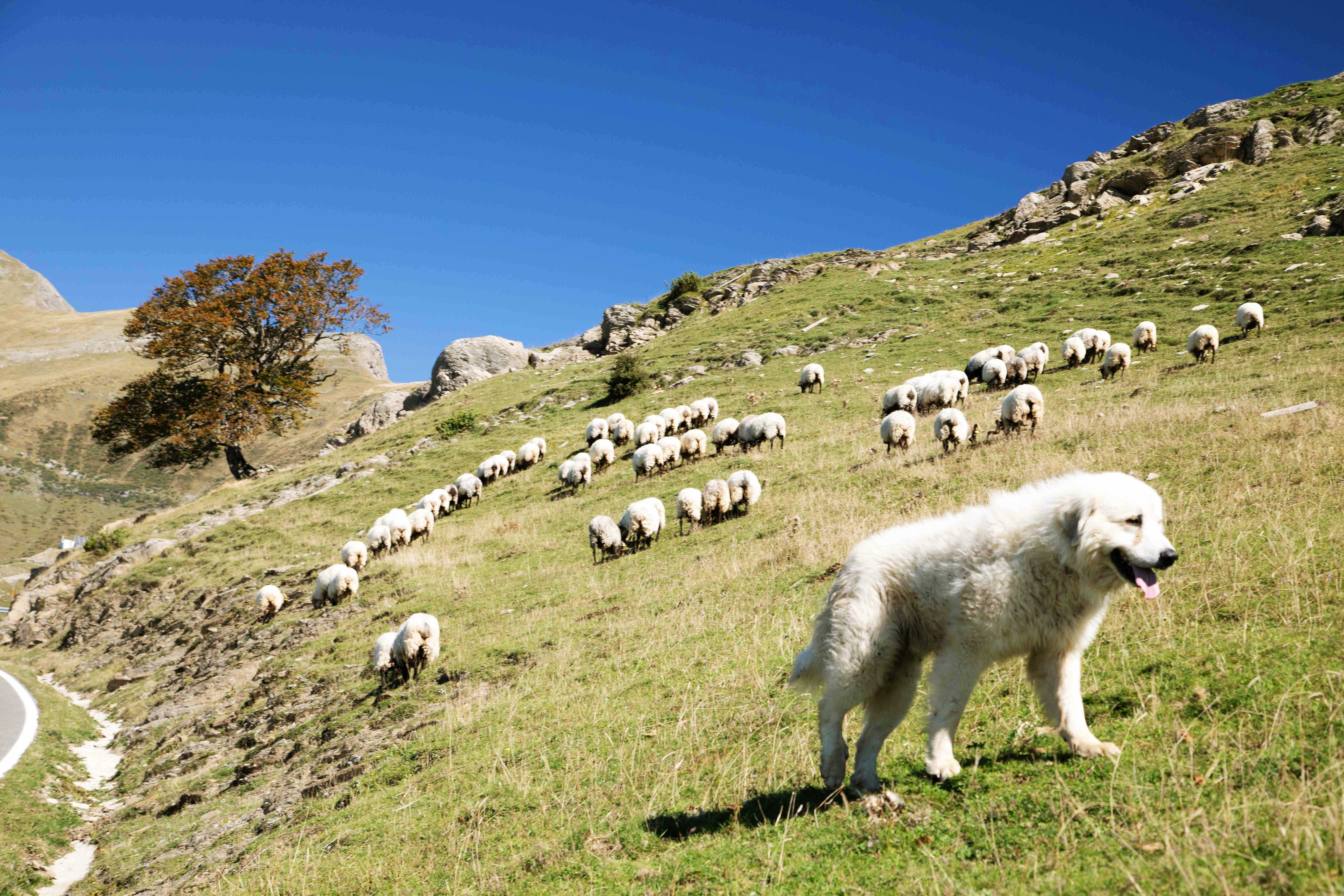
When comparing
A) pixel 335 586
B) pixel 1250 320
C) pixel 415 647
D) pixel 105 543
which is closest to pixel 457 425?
pixel 105 543

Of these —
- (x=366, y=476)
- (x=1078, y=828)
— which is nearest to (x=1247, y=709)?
(x=1078, y=828)

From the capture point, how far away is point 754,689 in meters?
7.20

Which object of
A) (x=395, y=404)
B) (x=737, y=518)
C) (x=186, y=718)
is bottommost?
(x=186, y=718)

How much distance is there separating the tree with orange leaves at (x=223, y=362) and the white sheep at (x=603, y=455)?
2377cm

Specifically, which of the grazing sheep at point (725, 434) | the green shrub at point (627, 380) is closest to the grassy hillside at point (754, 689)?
the grazing sheep at point (725, 434)

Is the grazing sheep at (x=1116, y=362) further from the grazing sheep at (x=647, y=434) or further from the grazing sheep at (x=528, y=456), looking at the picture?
the grazing sheep at (x=528, y=456)

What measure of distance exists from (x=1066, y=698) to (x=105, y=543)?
42.5 meters

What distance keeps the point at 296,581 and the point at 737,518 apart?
14747 mm

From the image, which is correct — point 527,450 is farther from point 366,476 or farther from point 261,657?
point 261,657

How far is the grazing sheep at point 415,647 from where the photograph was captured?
11.8 metres

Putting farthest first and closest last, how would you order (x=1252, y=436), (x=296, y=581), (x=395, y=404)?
(x=395, y=404) → (x=296, y=581) → (x=1252, y=436)

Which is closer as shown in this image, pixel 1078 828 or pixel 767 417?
pixel 1078 828

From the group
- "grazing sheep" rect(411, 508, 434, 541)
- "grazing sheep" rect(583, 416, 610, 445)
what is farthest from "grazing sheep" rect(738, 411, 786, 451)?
"grazing sheep" rect(411, 508, 434, 541)

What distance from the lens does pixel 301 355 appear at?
42.6 metres
